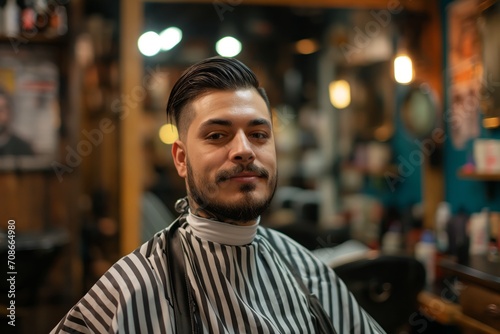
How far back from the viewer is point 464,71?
315 centimetres

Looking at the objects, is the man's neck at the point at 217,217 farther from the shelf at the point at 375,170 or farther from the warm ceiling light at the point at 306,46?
the warm ceiling light at the point at 306,46

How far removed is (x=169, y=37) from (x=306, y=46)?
1381 mm

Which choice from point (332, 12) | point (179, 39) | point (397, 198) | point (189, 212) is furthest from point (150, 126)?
point (189, 212)

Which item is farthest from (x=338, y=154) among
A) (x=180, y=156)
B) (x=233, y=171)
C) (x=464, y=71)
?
(x=233, y=171)

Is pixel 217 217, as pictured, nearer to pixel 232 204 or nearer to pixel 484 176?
pixel 232 204

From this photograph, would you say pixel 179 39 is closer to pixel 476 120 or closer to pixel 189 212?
pixel 476 120

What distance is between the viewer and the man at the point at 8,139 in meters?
3.28

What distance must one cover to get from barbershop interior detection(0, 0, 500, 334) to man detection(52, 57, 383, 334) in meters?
0.86

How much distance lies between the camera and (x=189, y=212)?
143 centimetres

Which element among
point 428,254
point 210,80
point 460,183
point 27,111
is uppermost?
point 27,111

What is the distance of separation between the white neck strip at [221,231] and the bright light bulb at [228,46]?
3.30 metres

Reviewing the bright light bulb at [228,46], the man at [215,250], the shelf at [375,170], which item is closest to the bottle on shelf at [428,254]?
the shelf at [375,170]

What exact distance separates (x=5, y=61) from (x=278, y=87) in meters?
2.73

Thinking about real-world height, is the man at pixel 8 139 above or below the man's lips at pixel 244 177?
above
